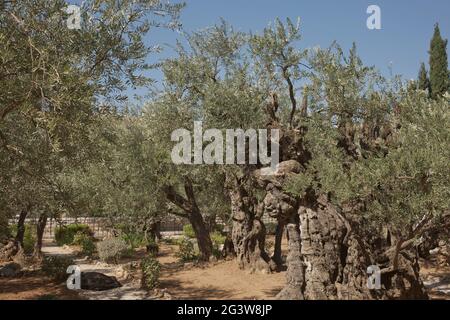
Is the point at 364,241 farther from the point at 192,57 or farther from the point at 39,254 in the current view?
the point at 39,254

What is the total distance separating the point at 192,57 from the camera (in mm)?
20000

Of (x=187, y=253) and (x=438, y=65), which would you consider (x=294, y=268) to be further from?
(x=438, y=65)

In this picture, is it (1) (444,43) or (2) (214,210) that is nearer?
(2) (214,210)

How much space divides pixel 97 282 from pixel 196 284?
392 cm

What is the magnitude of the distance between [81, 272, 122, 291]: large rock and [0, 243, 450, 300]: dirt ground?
0.46 m

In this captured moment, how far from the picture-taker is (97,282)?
16.7 meters

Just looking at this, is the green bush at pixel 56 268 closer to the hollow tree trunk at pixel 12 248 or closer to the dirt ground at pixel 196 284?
the dirt ground at pixel 196 284

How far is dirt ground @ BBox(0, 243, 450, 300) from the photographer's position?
606 inches

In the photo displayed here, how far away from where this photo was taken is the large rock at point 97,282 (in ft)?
54.2

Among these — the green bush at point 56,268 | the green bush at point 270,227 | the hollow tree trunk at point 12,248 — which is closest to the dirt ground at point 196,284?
the green bush at point 56,268

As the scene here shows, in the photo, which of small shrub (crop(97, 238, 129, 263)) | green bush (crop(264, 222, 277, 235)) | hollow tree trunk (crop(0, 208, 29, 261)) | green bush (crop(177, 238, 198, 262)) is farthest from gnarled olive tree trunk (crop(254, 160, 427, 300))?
green bush (crop(264, 222, 277, 235))

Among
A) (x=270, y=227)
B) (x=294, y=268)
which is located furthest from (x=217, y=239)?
(x=294, y=268)

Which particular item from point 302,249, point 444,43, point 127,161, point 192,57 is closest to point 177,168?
point 127,161

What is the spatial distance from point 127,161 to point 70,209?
5.60 m
